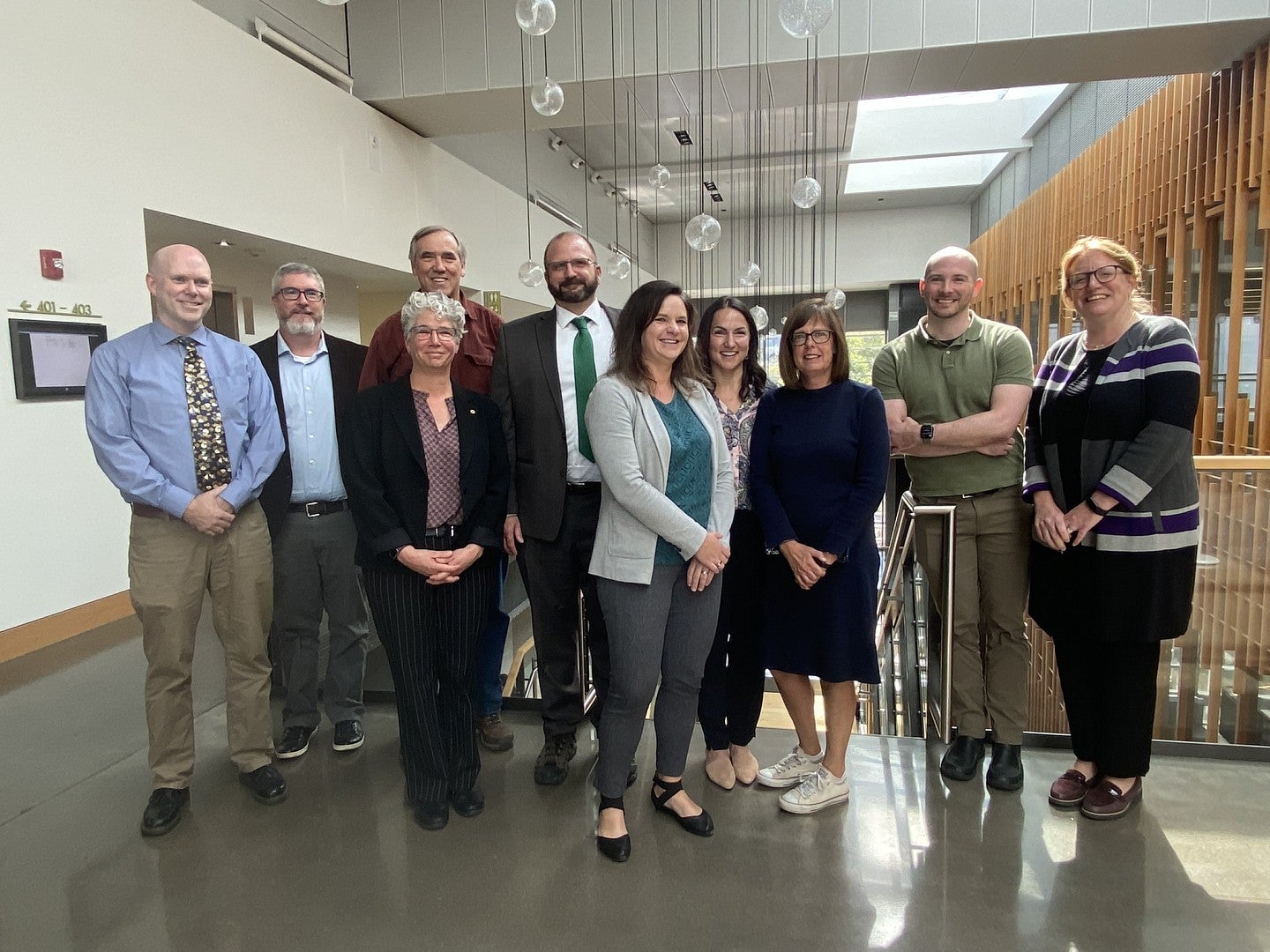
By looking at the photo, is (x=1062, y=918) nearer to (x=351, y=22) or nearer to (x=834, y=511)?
(x=834, y=511)

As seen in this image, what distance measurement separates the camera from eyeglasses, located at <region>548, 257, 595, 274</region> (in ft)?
8.71

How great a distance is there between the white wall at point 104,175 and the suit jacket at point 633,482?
13.1 feet

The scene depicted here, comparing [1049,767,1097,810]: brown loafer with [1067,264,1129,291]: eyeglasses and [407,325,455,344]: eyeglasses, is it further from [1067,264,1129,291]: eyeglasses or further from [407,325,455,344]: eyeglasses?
[407,325,455,344]: eyeglasses

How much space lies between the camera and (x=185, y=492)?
8.07ft

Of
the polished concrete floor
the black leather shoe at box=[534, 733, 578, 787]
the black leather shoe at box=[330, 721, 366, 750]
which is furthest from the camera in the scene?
the black leather shoe at box=[330, 721, 366, 750]

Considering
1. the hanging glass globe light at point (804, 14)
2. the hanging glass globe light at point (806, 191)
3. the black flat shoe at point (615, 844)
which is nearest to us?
the black flat shoe at point (615, 844)

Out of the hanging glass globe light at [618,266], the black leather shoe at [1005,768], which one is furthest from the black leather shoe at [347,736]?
the hanging glass globe light at [618,266]

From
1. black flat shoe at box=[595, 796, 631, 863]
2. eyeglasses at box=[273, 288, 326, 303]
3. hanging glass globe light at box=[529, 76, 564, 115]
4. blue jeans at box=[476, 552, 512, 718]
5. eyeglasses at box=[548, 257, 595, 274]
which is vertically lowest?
black flat shoe at box=[595, 796, 631, 863]

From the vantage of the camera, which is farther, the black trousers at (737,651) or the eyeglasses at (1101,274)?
the black trousers at (737,651)

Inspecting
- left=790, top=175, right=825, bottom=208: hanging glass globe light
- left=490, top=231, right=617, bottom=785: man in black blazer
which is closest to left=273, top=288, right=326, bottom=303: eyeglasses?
left=490, top=231, right=617, bottom=785: man in black blazer

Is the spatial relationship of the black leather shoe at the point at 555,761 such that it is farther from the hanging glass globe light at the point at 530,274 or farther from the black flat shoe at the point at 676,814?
the hanging glass globe light at the point at 530,274

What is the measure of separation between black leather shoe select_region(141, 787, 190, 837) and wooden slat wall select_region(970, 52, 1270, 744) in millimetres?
3314

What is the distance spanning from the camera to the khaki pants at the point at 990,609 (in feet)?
8.89

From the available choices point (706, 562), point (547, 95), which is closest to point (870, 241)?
point (547, 95)
